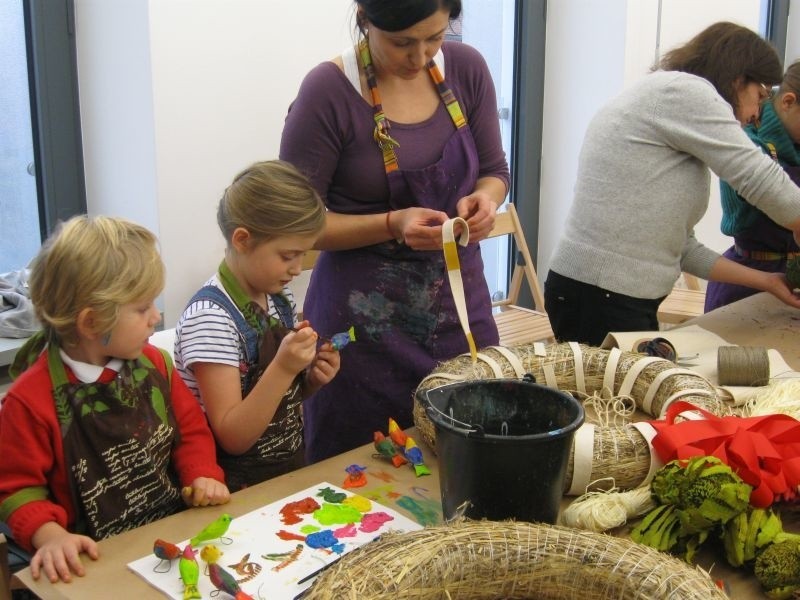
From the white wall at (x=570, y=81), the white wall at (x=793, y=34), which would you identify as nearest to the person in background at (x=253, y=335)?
the white wall at (x=570, y=81)

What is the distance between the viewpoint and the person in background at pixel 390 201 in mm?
1665

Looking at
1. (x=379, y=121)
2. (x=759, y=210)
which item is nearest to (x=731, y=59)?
(x=759, y=210)

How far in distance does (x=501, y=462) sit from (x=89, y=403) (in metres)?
0.64

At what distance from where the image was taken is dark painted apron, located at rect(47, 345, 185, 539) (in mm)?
1278

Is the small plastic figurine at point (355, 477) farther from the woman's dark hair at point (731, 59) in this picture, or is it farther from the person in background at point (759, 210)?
the person in background at point (759, 210)

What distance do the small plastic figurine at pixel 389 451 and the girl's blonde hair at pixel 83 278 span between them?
0.45 meters

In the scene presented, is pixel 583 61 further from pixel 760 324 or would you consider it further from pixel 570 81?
pixel 760 324

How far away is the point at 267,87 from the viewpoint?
2613 mm

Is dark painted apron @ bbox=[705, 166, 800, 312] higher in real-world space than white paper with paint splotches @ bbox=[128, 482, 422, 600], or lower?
higher

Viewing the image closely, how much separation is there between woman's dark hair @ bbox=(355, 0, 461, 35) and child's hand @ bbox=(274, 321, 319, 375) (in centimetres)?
57

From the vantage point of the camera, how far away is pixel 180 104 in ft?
7.84

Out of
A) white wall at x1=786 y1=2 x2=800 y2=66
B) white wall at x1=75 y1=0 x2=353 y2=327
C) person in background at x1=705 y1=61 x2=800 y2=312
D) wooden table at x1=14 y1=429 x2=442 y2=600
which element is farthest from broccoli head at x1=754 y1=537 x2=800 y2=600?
Result: white wall at x1=786 y1=2 x2=800 y2=66

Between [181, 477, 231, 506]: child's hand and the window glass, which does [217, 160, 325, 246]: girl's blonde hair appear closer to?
[181, 477, 231, 506]: child's hand

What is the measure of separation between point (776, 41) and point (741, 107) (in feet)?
12.8
